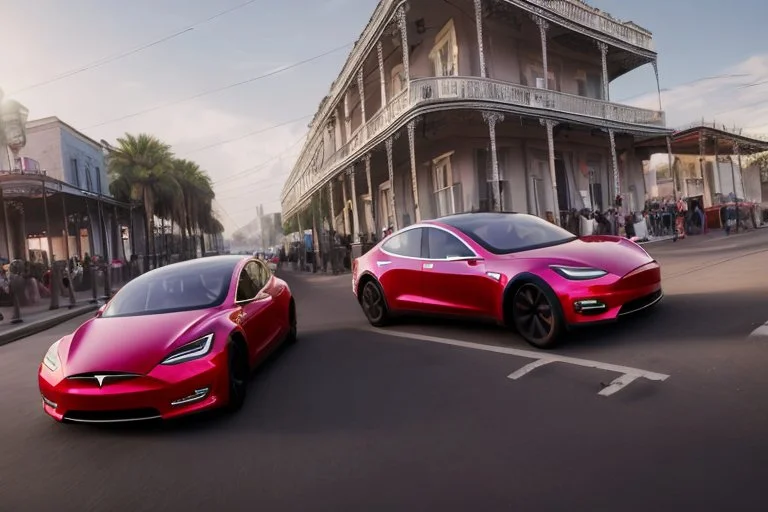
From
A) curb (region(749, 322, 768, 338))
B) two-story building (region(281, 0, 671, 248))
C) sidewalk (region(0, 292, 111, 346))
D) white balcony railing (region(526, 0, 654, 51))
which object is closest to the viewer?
curb (region(749, 322, 768, 338))

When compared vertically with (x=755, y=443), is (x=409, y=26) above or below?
above

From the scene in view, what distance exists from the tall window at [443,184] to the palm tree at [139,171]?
26.3 m

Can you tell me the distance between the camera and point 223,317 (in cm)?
508

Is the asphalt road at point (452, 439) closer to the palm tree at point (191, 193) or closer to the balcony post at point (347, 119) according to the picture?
the balcony post at point (347, 119)

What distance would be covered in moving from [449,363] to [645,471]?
276cm

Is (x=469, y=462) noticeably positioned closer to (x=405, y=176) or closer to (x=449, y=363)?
(x=449, y=363)

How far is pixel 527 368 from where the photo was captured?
17.2 ft

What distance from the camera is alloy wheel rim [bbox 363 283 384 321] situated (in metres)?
8.12

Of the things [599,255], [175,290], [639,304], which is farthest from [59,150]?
[639,304]

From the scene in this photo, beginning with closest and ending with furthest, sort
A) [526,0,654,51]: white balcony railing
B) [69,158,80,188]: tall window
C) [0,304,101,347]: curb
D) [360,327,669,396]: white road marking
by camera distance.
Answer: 1. [360,327,669,396]: white road marking
2. [0,304,101,347]: curb
3. [526,0,654,51]: white balcony railing
4. [69,158,80,188]: tall window

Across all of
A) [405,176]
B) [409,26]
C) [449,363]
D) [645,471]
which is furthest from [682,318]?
[405,176]

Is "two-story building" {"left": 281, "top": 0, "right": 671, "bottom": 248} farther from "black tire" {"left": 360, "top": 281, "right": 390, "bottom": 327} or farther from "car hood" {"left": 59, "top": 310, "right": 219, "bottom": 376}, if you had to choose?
"car hood" {"left": 59, "top": 310, "right": 219, "bottom": 376}

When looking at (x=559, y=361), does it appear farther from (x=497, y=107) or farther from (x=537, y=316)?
(x=497, y=107)

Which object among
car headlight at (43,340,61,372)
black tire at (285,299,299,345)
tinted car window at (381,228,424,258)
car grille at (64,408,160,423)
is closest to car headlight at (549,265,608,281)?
tinted car window at (381,228,424,258)
